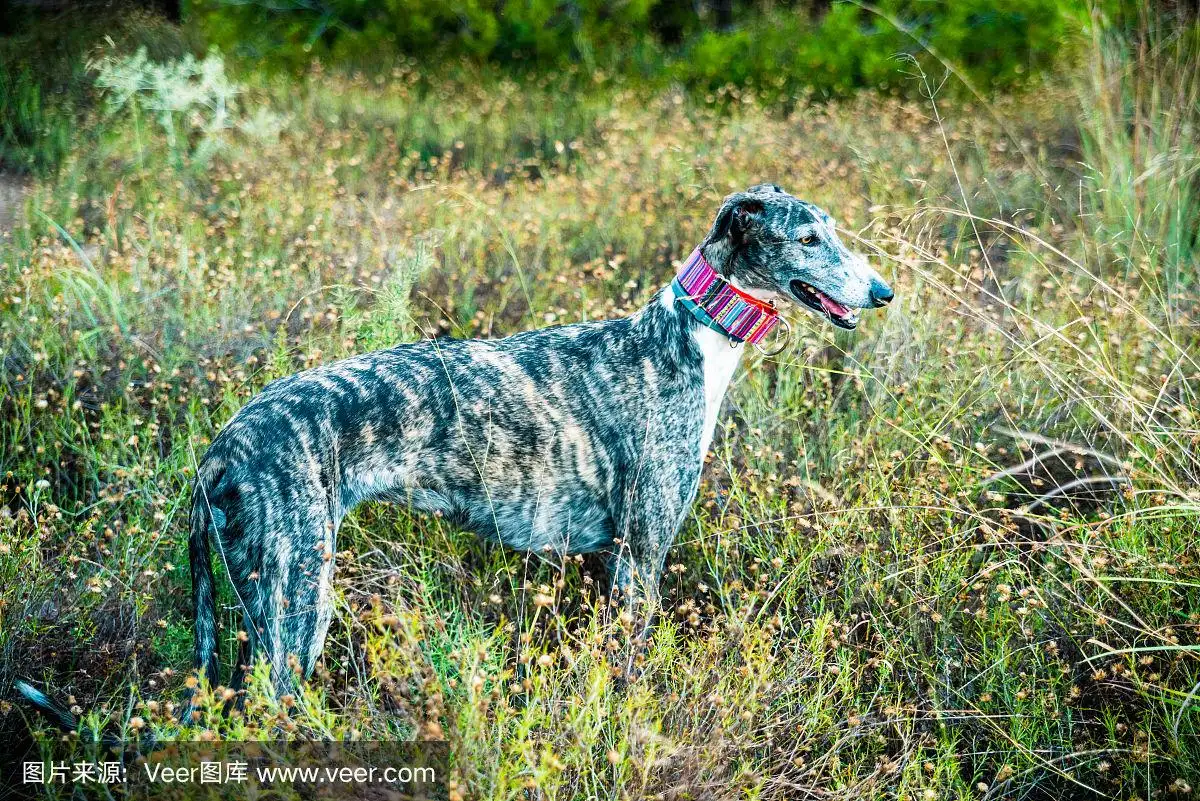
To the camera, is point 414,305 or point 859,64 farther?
point 859,64

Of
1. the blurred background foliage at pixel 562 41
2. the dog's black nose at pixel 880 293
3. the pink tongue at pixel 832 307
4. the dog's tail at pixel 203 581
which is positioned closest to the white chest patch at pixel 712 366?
the pink tongue at pixel 832 307

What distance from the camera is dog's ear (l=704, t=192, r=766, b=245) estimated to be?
3.68 metres

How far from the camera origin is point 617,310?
514 centimetres

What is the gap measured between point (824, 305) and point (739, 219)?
0.46 m

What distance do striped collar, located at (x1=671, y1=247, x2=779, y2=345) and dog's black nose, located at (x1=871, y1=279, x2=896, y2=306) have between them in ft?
1.23

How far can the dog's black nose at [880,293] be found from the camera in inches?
140

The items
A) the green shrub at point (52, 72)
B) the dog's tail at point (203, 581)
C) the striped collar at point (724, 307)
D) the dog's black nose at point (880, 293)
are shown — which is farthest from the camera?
the green shrub at point (52, 72)

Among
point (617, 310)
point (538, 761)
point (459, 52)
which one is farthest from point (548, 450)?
point (459, 52)

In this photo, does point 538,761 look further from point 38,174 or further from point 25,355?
point 38,174

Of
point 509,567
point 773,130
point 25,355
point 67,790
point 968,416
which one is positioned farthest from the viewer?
point 773,130

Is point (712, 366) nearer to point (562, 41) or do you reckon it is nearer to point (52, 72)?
point (52, 72)

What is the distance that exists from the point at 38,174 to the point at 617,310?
4.74 meters

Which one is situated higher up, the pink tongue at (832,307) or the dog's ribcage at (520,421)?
the pink tongue at (832,307)

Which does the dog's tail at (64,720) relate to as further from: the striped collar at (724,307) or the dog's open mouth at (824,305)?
the dog's open mouth at (824,305)
